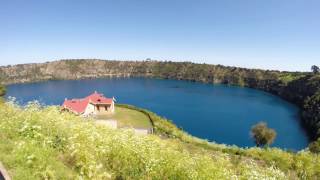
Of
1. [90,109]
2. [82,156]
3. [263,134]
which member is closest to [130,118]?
[90,109]

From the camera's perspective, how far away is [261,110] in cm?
10962

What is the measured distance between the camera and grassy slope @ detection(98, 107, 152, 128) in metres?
51.8

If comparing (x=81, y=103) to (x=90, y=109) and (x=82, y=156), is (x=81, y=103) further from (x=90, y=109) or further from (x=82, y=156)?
(x=82, y=156)

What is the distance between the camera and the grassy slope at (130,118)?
5175 cm

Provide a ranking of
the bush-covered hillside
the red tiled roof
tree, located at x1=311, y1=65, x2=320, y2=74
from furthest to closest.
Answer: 1. tree, located at x1=311, y1=65, x2=320, y2=74
2. the red tiled roof
3. the bush-covered hillside

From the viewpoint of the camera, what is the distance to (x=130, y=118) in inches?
2210

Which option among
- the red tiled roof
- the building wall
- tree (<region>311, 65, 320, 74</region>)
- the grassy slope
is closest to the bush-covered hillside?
the grassy slope

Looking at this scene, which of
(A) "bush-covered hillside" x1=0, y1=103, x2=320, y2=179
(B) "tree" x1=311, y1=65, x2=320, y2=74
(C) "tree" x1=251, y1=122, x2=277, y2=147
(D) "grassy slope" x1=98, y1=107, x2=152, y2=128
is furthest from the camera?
(B) "tree" x1=311, y1=65, x2=320, y2=74

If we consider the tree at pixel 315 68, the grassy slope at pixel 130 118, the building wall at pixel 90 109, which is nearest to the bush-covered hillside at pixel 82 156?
the grassy slope at pixel 130 118

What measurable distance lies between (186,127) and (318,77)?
8307cm

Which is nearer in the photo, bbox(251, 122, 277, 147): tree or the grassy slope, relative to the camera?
the grassy slope

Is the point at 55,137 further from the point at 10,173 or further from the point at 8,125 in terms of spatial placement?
the point at 10,173

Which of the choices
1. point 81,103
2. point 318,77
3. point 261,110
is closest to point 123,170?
point 81,103

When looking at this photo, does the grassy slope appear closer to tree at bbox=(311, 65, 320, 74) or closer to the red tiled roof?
the red tiled roof
